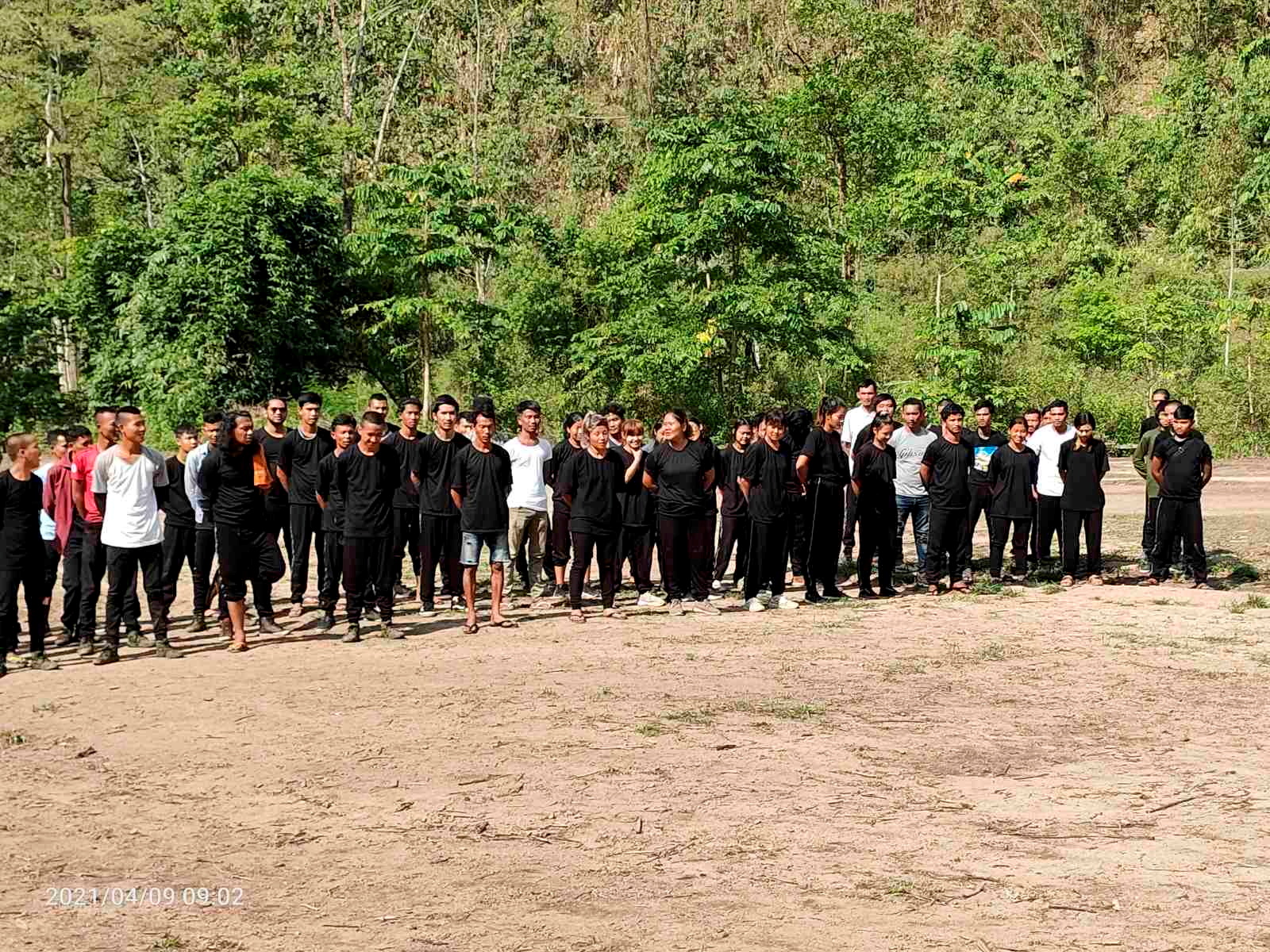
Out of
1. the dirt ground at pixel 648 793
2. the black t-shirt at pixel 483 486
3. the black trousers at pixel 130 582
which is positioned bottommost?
the dirt ground at pixel 648 793

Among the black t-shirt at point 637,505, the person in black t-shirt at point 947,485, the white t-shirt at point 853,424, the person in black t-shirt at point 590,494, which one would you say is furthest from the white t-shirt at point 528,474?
the person in black t-shirt at point 947,485

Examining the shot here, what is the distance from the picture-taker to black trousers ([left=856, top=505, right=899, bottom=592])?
525 inches

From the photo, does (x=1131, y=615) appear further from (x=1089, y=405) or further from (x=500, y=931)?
(x=1089, y=405)

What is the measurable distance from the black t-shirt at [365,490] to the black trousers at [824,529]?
4.15m

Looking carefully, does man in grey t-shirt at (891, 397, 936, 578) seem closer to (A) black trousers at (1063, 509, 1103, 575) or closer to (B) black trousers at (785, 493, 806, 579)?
(B) black trousers at (785, 493, 806, 579)

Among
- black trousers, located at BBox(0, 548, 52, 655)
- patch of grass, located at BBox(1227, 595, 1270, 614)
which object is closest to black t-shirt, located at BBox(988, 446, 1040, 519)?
patch of grass, located at BBox(1227, 595, 1270, 614)

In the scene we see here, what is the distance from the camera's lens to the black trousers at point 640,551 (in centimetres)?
1322

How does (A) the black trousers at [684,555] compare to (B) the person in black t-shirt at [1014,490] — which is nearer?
(A) the black trousers at [684,555]

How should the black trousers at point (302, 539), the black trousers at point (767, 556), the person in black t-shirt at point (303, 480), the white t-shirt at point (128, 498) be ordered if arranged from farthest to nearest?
the black trousers at point (767, 556)
the black trousers at point (302, 539)
the person in black t-shirt at point (303, 480)
the white t-shirt at point (128, 498)

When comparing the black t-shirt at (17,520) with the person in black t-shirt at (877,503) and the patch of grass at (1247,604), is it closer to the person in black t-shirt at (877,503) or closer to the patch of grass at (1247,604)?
the person in black t-shirt at (877,503)

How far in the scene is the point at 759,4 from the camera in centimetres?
5347

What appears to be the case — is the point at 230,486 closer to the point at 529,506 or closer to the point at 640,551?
the point at 529,506

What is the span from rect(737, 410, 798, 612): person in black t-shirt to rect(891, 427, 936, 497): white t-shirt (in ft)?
5.31

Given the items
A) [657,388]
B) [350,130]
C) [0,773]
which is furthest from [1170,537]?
[350,130]
